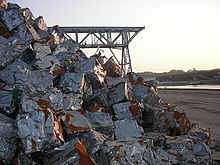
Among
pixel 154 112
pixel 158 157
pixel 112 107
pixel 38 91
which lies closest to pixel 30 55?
pixel 38 91

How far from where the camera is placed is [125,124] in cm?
335

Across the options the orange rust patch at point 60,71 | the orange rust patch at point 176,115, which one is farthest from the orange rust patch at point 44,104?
the orange rust patch at point 176,115

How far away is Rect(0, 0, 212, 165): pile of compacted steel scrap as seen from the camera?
2.27 m

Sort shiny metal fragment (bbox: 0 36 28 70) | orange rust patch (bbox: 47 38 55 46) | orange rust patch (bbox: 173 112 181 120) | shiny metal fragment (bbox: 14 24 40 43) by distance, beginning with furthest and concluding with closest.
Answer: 1. orange rust patch (bbox: 47 38 55 46)
2. orange rust patch (bbox: 173 112 181 120)
3. shiny metal fragment (bbox: 14 24 40 43)
4. shiny metal fragment (bbox: 0 36 28 70)

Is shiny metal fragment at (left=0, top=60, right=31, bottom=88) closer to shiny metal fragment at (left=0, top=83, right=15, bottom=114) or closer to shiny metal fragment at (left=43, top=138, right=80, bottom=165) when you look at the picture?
shiny metal fragment at (left=0, top=83, right=15, bottom=114)

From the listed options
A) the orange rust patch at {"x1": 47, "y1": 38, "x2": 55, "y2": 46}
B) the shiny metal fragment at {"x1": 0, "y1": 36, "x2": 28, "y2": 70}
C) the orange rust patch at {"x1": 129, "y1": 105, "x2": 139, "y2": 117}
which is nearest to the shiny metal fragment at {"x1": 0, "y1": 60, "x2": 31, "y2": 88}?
the shiny metal fragment at {"x1": 0, "y1": 36, "x2": 28, "y2": 70}

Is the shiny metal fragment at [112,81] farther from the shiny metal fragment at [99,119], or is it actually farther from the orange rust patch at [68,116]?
the orange rust patch at [68,116]

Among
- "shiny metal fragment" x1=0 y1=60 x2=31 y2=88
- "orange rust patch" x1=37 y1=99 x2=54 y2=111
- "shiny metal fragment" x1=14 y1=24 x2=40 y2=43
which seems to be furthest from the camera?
"shiny metal fragment" x1=14 y1=24 x2=40 y2=43

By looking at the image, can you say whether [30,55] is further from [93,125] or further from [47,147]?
[47,147]

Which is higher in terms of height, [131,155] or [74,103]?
[74,103]

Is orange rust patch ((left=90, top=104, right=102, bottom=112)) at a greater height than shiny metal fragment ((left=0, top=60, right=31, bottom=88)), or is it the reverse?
shiny metal fragment ((left=0, top=60, right=31, bottom=88))

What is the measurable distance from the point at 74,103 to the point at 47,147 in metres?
1.10

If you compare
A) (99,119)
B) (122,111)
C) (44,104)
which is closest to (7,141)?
(44,104)

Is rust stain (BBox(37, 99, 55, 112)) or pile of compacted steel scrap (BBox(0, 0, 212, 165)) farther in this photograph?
rust stain (BBox(37, 99, 55, 112))
